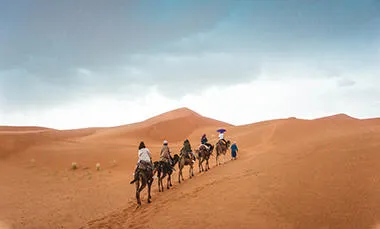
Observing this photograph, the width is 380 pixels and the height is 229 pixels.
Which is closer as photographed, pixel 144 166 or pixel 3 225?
pixel 3 225

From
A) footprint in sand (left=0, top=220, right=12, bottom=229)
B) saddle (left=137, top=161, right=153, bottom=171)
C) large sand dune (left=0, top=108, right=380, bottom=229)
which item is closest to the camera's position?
large sand dune (left=0, top=108, right=380, bottom=229)

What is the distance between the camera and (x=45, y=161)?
30422 mm

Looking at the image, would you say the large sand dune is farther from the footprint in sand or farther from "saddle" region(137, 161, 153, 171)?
"saddle" region(137, 161, 153, 171)

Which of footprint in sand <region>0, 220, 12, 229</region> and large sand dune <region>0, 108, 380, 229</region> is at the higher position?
large sand dune <region>0, 108, 380, 229</region>

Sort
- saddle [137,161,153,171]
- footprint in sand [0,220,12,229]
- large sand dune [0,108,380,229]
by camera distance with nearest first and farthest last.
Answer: large sand dune [0,108,380,229], footprint in sand [0,220,12,229], saddle [137,161,153,171]

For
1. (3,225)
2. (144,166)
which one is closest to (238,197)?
(144,166)

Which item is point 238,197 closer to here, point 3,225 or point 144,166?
point 144,166

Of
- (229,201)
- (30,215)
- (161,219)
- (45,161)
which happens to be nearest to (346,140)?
(229,201)

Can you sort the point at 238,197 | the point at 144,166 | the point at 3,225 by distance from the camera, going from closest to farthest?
1. the point at 238,197
2. the point at 3,225
3. the point at 144,166

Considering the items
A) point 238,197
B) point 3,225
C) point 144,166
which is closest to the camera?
point 238,197

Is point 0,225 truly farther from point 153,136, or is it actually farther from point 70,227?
point 153,136

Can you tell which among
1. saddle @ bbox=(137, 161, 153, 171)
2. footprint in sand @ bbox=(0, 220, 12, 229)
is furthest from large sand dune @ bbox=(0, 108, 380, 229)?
saddle @ bbox=(137, 161, 153, 171)

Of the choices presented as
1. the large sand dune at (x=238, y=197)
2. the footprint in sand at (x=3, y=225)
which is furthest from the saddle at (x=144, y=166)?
the footprint in sand at (x=3, y=225)

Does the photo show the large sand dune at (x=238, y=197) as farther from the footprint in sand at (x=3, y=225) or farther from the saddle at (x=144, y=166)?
the saddle at (x=144, y=166)
